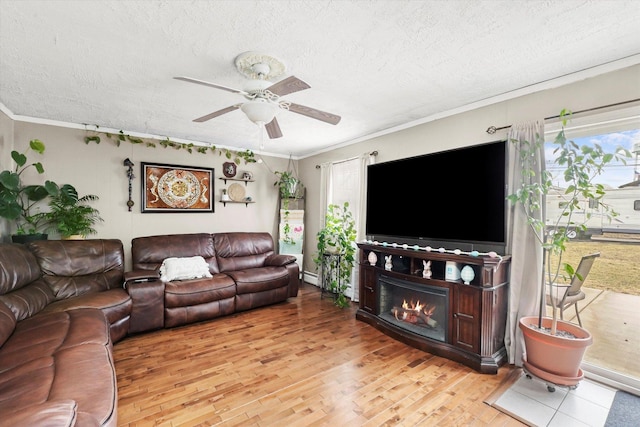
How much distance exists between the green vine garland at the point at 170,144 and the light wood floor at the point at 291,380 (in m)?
2.60

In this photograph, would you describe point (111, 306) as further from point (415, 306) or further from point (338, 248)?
point (415, 306)

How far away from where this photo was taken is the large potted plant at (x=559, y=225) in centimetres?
203

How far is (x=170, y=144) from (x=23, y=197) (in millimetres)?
1769

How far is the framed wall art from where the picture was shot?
163 inches

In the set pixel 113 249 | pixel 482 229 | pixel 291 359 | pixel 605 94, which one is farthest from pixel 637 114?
pixel 113 249

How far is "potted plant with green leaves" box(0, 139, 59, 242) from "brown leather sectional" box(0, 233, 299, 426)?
0.37m

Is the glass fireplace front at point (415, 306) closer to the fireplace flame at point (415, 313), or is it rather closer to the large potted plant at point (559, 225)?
the fireplace flame at point (415, 313)

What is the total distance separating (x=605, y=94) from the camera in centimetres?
214

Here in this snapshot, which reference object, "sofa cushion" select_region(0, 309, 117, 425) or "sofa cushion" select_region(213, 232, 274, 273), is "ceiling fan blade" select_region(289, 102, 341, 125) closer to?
"sofa cushion" select_region(0, 309, 117, 425)

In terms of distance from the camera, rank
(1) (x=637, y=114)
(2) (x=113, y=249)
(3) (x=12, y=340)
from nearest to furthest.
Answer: (3) (x=12, y=340)
(1) (x=637, y=114)
(2) (x=113, y=249)

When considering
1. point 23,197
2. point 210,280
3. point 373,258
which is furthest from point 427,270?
point 23,197

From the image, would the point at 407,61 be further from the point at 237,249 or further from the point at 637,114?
the point at 237,249

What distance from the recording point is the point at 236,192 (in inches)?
194

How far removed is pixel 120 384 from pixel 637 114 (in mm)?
4290
